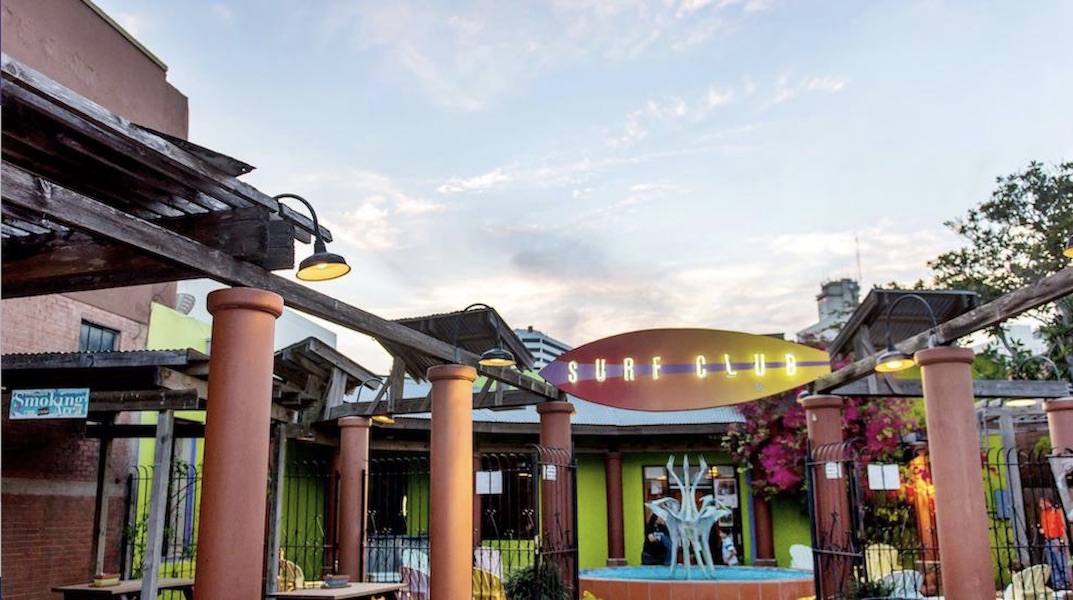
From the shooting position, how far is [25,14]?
11703mm

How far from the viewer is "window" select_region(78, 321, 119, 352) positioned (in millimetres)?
12477

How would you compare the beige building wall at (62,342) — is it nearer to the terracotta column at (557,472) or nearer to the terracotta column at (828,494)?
the terracotta column at (557,472)

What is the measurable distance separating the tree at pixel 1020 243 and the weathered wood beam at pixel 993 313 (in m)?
9.93

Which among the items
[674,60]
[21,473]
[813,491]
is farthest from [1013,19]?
[21,473]

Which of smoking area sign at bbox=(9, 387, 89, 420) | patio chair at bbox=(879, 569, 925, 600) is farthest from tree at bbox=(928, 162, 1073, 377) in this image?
smoking area sign at bbox=(9, 387, 89, 420)

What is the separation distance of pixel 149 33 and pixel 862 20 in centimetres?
1058

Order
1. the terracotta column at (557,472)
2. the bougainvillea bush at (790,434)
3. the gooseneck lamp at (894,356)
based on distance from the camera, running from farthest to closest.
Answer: the bougainvillea bush at (790,434) < the terracotta column at (557,472) < the gooseneck lamp at (894,356)

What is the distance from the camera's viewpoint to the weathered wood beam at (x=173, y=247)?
481 centimetres

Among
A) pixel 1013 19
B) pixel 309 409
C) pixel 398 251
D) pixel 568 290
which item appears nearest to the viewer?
pixel 1013 19

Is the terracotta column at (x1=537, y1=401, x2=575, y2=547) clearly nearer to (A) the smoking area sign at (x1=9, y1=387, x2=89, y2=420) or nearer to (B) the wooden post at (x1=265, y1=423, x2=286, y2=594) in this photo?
(B) the wooden post at (x1=265, y1=423, x2=286, y2=594)

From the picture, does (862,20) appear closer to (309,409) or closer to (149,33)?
(309,409)

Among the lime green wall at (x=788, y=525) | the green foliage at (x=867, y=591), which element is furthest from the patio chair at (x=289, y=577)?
the lime green wall at (x=788, y=525)

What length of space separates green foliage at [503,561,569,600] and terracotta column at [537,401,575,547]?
3.28 feet

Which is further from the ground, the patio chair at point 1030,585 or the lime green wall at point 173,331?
the lime green wall at point 173,331
